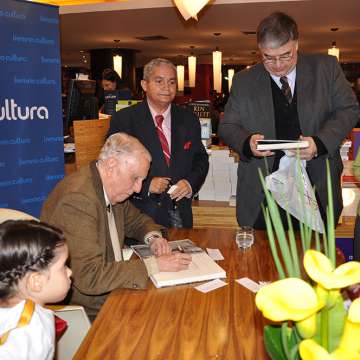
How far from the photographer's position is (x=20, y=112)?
3.39m

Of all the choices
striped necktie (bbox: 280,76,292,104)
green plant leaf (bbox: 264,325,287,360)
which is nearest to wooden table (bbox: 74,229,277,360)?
green plant leaf (bbox: 264,325,287,360)

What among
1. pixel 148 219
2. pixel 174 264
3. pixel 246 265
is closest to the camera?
pixel 174 264

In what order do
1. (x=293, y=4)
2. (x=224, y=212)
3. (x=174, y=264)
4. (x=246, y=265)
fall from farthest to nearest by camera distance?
(x=293, y=4)
(x=224, y=212)
(x=246, y=265)
(x=174, y=264)

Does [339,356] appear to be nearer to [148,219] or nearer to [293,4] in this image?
[148,219]

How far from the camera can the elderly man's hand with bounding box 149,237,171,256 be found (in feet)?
6.69

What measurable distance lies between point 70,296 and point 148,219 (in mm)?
621

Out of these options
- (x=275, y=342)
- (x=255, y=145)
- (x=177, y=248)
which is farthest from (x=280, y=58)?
(x=275, y=342)

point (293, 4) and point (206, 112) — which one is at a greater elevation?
point (293, 4)

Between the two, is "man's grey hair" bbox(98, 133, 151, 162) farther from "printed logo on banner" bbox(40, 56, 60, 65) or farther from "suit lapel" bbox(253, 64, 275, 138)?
"printed logo on banner" bbox(40, 56, 60, 65)

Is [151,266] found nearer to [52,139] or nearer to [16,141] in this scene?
[16,141]

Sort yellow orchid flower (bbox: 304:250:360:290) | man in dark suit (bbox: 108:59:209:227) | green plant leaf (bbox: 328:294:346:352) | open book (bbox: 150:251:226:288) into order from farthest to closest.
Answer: man in dark suit (bbox: 108:59:209:227) < open book (bbox: 150:251:226:288) < green plant leaf (bbox: 328:294:346:352) < yellow orchid flower (bbox: 304:250:360:290)

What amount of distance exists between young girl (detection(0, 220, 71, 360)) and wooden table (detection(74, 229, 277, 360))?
0.13 m

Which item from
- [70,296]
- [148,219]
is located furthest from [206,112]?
[70,296]

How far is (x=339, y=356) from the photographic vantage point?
0.72 m
